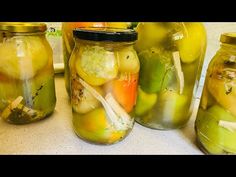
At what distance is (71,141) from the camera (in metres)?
0.38

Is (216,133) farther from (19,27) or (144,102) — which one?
(19,27)

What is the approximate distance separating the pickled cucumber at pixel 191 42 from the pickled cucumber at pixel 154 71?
0.03m

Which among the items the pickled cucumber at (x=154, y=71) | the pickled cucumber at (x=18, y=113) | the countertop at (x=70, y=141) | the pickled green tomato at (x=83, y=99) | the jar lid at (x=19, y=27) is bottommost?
the countertop at (x=70, y=141)

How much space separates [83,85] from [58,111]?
0.18 metres

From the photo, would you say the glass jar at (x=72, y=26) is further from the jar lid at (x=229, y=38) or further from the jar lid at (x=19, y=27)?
the jar lid at (x=229, y=38)

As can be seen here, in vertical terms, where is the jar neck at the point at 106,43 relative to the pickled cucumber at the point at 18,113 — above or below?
above

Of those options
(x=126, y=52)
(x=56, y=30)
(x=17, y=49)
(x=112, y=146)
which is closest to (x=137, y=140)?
(x=112, y=146)

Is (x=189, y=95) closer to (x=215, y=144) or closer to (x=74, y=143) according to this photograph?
(x=215, y=144)

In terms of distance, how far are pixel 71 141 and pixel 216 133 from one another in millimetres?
243

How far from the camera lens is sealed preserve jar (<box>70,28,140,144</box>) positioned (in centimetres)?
32

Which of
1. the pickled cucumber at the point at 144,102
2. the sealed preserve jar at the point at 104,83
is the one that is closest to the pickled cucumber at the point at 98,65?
the sealed preserve jar at the point at 104,83

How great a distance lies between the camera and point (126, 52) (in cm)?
34

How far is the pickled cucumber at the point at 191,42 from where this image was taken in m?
0.36

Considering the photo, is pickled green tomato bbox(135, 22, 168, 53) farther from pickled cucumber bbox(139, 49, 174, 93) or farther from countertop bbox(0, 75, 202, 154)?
countertop bbox(0, 75, 202, 154)
